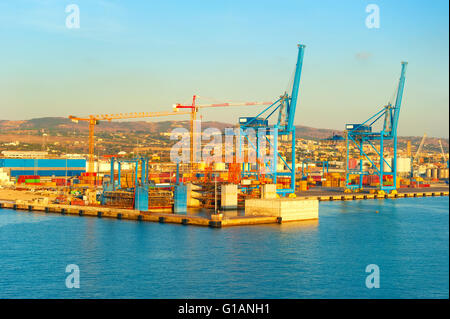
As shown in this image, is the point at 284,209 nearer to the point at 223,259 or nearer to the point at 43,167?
the point at 223,259

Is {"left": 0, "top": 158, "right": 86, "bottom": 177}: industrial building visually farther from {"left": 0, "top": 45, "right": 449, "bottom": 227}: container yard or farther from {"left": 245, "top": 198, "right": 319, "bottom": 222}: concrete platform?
{"left": 245, "top": 198, "right": 319, "bottom": 222}: concrete platform

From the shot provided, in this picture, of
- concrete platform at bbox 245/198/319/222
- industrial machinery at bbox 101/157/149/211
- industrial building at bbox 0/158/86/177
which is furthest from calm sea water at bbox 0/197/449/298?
industrial building at bbox 0/158/86/177

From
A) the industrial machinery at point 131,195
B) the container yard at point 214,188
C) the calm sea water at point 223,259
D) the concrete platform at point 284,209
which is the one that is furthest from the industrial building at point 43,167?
the concrete platform at point 284,209

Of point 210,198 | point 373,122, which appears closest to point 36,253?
point 210,198

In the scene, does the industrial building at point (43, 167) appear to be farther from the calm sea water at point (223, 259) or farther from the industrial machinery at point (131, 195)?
the calm sea water at point (223, 259)

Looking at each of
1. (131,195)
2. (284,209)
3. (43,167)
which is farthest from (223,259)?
(43,167)

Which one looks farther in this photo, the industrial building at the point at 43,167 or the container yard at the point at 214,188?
the industrial building at the point at 43,167
